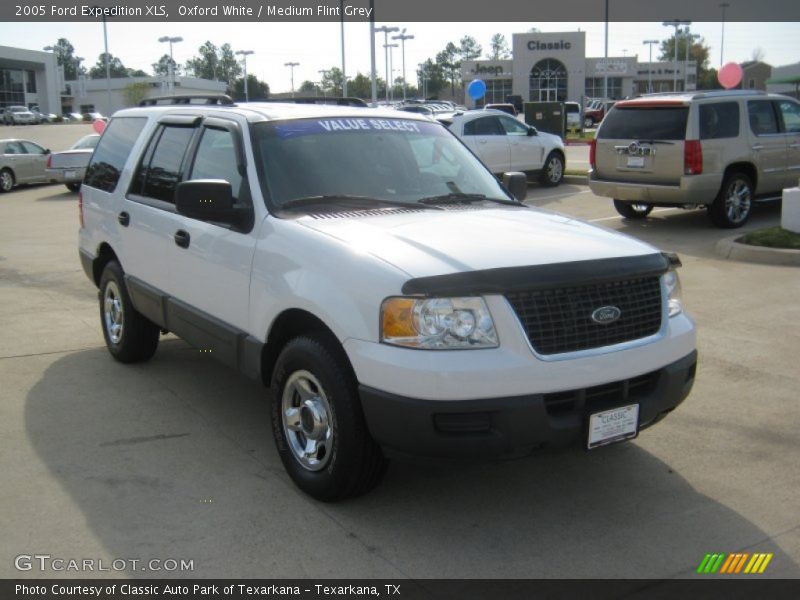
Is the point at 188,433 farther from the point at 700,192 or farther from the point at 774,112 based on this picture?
the point at 774,112

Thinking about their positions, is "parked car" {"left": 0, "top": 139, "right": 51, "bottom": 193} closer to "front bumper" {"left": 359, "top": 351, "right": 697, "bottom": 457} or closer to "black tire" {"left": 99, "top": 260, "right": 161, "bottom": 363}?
"black tire" {"left": 99, "top": 260, "right": 161, "bottom": 363}

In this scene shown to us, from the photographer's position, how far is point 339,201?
4707 mm

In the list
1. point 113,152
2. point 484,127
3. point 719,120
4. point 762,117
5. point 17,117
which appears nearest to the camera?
point 113,152

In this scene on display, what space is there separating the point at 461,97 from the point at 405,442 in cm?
10133

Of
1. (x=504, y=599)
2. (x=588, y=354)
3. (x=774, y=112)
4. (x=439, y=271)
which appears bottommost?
(x=504, y=599)

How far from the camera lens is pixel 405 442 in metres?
3.61

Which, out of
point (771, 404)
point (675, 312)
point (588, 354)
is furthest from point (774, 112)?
point (588, 354)

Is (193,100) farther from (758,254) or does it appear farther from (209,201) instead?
(758,254)

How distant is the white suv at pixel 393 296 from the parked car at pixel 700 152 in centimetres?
705

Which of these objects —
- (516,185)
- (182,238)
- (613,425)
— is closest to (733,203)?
(516,185)

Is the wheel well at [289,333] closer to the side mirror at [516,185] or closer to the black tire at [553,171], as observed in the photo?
the side mirror at [516,185]

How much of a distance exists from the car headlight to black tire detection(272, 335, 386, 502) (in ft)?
1.34

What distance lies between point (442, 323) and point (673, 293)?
146cm

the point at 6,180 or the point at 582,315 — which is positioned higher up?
the point at 582,315
